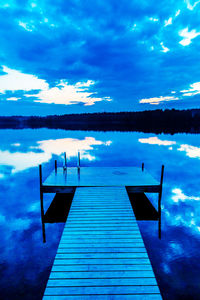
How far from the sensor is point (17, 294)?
21.4 feet

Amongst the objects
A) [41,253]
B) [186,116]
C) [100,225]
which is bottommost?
[41,253]

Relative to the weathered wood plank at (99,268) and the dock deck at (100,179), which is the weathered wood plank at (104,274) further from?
the dock deck at (100,179)

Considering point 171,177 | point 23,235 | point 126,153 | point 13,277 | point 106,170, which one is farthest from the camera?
point 126,153

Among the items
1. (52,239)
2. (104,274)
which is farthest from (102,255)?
(52,239)

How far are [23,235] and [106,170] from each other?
280 inches

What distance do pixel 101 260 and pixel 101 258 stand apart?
83 mm

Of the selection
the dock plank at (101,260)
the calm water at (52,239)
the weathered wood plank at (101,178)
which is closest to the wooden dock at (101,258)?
the dock plank at (101,260)

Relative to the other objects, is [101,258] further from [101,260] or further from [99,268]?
[99,268]

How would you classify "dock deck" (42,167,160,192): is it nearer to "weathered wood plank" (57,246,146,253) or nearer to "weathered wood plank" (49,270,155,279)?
"weathered wood plank" (57,246,146,253)

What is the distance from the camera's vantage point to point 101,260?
18.2 ft

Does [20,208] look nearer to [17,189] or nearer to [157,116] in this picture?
[17,189]

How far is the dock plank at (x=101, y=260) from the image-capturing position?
15.0 ft

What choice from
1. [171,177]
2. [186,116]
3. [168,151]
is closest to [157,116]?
[186,116]

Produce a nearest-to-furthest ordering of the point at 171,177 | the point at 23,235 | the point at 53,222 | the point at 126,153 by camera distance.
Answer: the point at 23,235
the point at 53,222
the point at 171,177
the point at 126,153
